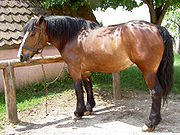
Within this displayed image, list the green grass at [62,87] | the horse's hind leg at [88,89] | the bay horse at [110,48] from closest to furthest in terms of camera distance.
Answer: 1. the bay horse at [110,48]
2. the horse's hind leg at [88,89]
3. the green grass at [62,87]

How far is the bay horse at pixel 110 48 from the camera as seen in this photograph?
3.02 metres

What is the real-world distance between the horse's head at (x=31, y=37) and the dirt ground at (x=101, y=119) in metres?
1.44

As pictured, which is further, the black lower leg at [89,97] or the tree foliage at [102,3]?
the tree foliage at [102,3]

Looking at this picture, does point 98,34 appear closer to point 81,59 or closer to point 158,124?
point 81,59

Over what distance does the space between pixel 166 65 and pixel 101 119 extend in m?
1.70

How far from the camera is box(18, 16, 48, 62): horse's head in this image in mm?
3514

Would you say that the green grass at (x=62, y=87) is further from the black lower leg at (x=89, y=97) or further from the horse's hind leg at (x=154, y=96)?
the horse's hind leg at (x=154, y=96)

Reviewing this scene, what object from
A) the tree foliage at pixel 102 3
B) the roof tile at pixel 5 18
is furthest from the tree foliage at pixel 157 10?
the roof tile at pixel 5 18

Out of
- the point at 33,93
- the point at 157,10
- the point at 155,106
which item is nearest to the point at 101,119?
the point at 155,106

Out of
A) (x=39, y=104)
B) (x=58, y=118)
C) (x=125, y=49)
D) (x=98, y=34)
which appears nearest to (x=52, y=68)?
(x=39, y=104)

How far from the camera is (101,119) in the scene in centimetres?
378

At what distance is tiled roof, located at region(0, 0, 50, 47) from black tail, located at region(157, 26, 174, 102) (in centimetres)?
454

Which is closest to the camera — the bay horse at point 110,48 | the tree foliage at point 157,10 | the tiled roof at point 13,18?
the bay horse at point 110,48

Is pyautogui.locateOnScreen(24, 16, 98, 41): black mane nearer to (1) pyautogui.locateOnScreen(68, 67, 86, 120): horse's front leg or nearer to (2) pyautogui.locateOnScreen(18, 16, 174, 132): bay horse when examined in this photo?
(2) pyautogui.locateOnScreen(18, 16, 174, 132): bay horse
